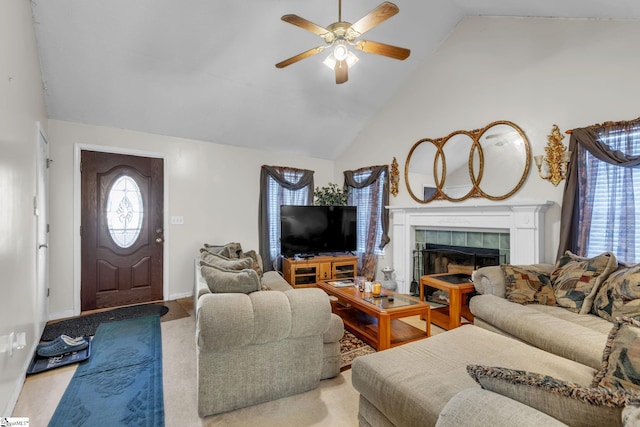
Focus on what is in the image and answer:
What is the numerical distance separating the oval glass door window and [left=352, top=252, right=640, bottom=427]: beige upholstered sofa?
3680mm

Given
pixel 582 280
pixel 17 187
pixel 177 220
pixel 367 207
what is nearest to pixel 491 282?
pixel 582 280

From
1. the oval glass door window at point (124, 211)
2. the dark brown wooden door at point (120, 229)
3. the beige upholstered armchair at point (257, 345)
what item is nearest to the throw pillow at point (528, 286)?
the beige upholstered armchair at point (257, 345)

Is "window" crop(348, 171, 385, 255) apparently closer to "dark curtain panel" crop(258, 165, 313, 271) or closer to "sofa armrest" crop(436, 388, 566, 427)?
"dark curtain panel" crop(258, 165, 313, 271)

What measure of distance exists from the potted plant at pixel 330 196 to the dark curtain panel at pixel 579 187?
302cm

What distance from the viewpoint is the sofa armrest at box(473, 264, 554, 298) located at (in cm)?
263

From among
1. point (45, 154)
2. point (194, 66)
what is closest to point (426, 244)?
point (194, 66)

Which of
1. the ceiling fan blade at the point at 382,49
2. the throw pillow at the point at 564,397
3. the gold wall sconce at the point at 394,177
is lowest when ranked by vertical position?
the throw pillow at the point at 564,397

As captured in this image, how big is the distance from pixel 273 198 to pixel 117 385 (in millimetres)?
3356

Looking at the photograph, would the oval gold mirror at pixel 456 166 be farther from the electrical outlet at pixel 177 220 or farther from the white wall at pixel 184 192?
the electrical outlet at pixel 177 220

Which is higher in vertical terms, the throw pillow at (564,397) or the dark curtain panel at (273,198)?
the dark curtain panel at (273,198)

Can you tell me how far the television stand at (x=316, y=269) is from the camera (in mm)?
4559

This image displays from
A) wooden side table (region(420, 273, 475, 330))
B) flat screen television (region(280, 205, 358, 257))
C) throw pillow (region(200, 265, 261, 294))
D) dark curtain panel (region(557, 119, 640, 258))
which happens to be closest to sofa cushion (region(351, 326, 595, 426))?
throw pillow (region(200, 265, 261, 294))

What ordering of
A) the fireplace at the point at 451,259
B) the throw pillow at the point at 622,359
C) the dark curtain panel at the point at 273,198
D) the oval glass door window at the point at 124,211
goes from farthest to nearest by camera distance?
the dark curtain panel at the point at 273,198 → the oval glass door window at the point at 124,211 → the fireplace at the point at 451,259 → the throw pillow at the point at 622,359

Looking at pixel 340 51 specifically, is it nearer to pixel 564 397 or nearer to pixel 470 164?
pixel 470 164
